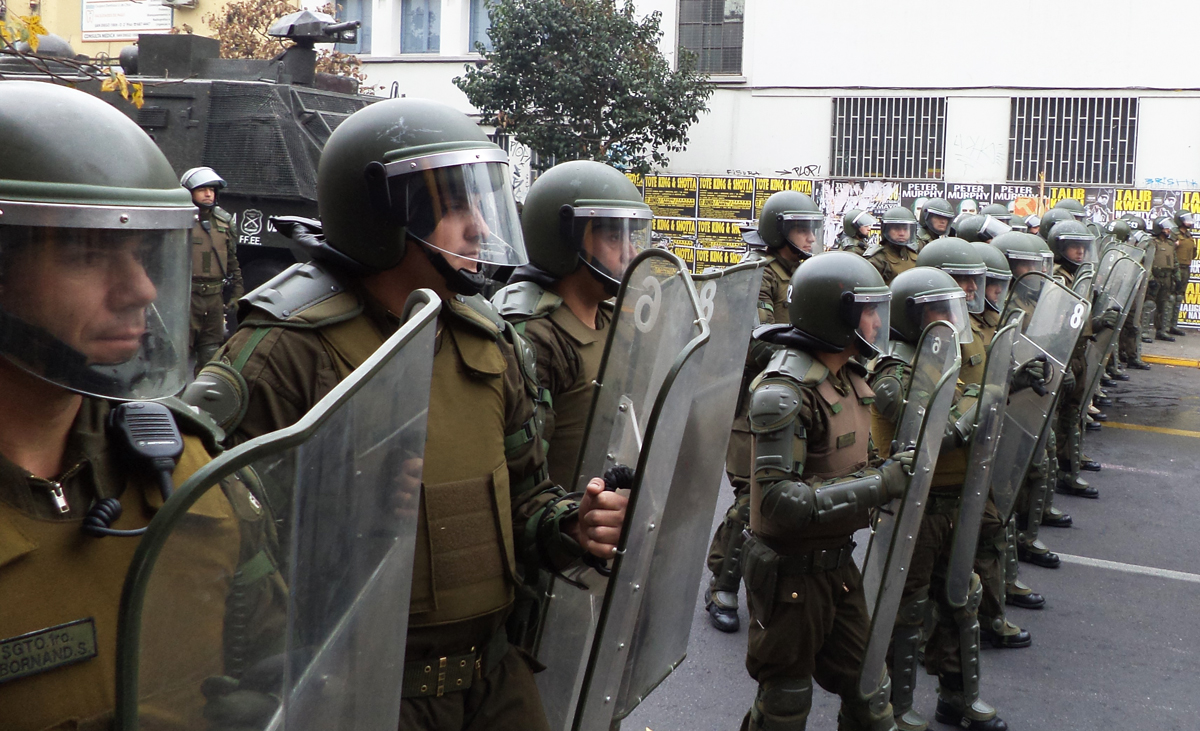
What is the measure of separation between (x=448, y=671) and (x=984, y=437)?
98.4 inches

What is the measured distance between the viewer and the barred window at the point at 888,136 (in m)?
20.3

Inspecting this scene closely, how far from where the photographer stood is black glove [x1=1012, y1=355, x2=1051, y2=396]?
452 cm

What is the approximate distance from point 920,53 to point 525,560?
64.8ft

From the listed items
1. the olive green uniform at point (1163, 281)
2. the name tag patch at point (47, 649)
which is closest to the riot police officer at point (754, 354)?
the name tag patch at point (47, 649)

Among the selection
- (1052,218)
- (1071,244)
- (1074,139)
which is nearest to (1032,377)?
(1071,244)

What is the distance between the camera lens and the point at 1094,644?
5.29 m

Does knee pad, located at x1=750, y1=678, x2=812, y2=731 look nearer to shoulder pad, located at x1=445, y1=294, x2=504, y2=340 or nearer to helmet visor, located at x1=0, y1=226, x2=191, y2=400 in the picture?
shoulder pad, located at x1=445, y1=294, x2=504, y2=340

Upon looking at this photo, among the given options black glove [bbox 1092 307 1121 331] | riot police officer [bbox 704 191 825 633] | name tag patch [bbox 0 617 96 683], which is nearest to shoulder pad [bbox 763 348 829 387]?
riot police officer [bbox 704 191 825 633]

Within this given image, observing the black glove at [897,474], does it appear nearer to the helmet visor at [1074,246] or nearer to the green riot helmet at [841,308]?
the green riot helmet at [841,308]

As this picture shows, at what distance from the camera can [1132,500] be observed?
7.85 m

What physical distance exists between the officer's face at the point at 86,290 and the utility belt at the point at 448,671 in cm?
84

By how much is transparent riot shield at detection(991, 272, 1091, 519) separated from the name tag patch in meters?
3.77

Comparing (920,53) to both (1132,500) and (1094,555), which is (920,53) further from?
(1094,555)

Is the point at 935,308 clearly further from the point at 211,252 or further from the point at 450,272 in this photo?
the point at 211,252
